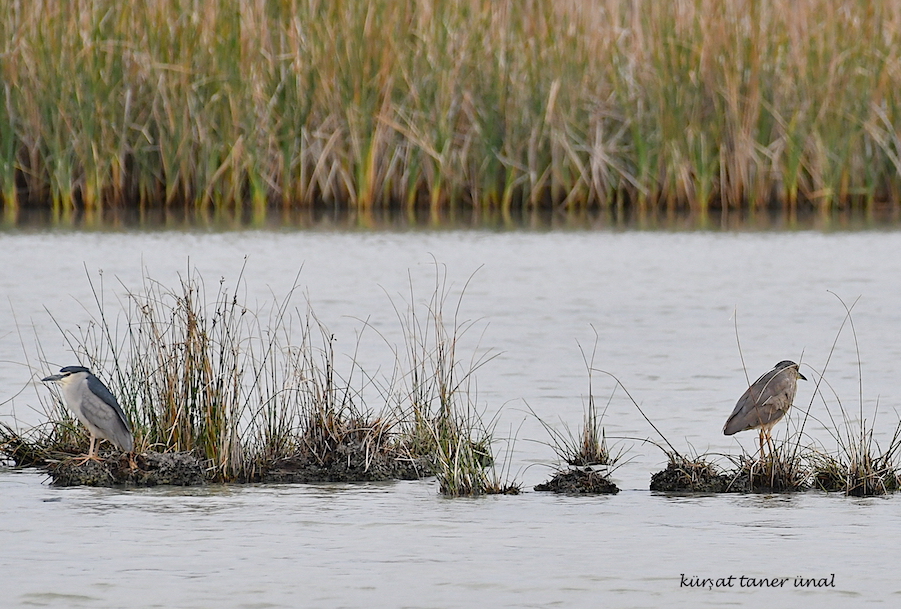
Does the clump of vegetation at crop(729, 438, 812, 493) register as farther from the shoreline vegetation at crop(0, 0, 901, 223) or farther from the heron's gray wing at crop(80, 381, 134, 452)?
the shoreline vegetation at crop(0, 0, 901, 223)

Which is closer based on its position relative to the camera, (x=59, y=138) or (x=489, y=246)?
(x=489, y=246)

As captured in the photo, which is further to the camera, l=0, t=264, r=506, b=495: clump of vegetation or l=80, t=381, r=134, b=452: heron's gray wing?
l=0, t=264, r=506, b=495: clump of vegetation

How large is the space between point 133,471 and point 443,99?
1106cm

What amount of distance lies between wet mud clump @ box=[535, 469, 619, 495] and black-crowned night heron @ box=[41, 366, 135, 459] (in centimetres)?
157

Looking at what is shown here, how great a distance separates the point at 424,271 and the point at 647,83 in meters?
4.20

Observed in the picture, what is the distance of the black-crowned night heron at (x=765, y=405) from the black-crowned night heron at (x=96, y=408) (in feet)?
7.59

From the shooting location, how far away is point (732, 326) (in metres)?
11.5

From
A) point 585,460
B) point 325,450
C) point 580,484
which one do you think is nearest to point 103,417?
point 325,450

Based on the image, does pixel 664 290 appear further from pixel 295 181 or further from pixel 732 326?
pixel 295 181

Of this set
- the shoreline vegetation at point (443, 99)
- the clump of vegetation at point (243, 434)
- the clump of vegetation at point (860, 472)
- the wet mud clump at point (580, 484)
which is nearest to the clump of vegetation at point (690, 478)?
the wet mud clump at point (580, 484)

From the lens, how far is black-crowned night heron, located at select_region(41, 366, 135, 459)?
6516 millimetres

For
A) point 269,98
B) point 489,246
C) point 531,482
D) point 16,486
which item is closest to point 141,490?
point 16,486

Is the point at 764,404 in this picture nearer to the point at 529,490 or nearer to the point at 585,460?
the point at 585,460
